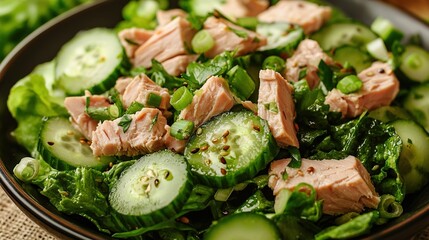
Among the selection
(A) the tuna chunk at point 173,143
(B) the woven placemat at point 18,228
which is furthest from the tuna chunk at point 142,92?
(B) the woven placemat at point 18,228

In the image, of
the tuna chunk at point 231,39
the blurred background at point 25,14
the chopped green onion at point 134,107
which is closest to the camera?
the chopped green onion at point 134,107

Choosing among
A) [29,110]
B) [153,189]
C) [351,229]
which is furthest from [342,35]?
[29,110]

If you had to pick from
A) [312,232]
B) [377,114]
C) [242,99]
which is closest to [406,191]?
[377,114]

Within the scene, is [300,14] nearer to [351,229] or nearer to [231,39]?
[231,39]

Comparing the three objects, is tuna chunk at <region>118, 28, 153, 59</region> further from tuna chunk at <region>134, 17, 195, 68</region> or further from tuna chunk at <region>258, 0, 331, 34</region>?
tuna chunk at <region>258, 0, 331, 34</region>

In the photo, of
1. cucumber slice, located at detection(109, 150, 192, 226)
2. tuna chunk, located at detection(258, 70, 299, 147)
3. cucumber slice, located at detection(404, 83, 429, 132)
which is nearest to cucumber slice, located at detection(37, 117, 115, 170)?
cucumber slice, located at detection(109, 150, 192, 226)

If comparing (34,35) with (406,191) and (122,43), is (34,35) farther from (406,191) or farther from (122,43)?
(406,191)

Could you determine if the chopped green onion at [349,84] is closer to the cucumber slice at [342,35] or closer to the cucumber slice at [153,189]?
the cucumber slice at [342,35]
